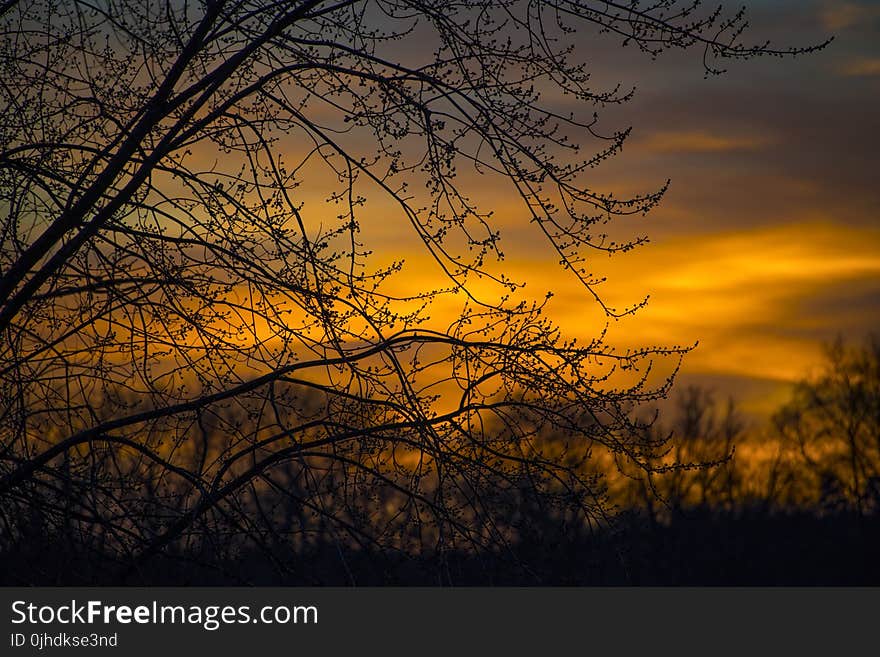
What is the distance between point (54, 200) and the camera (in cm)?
592

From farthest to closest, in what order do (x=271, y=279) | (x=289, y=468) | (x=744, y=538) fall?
1. (x=744, y=538)
2. (x=289, y=468)
3. (x=271, y=279)

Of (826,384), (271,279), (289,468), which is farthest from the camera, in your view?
(826,384)

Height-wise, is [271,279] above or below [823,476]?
below

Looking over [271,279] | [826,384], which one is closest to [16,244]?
[271,279]
